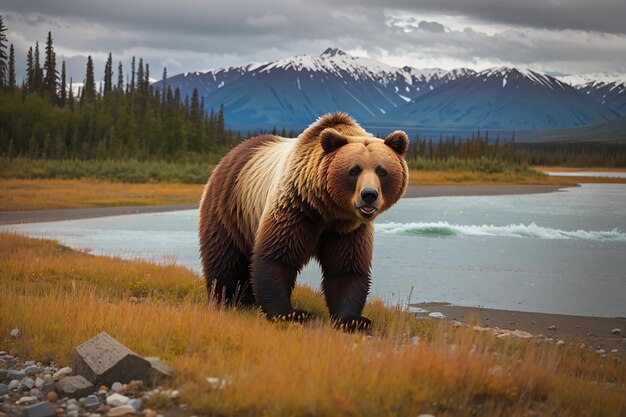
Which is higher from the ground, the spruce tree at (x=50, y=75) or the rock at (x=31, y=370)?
the spruce tree at (x=50, y=75)

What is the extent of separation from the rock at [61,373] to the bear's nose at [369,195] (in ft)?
9.38

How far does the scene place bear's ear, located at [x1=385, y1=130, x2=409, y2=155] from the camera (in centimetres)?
741

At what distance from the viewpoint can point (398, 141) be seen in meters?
7.47

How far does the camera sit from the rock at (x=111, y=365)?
18.0 feet

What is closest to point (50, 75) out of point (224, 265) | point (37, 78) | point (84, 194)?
point (37, 78)

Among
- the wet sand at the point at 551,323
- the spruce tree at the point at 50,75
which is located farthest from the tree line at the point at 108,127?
the wet sand at the point at 551,323

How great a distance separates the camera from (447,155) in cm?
9119

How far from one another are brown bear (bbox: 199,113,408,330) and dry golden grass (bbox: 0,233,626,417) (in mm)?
577

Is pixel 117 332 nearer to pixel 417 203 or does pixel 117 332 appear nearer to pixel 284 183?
pixel 284 183

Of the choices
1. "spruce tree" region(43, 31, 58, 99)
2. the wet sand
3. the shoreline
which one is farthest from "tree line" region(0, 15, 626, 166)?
the wet sand

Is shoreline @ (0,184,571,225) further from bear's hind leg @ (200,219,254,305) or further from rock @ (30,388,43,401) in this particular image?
rock @ (30,388,43,401)

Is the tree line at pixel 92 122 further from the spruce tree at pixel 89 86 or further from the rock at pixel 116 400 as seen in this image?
the rock at pixel 116 400

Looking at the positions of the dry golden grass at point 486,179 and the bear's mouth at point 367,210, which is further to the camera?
the dry golden grass at point 486,179

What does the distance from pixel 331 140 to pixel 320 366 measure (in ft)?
8.85
